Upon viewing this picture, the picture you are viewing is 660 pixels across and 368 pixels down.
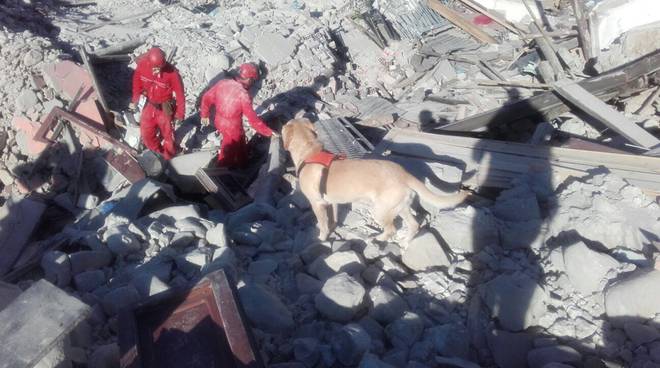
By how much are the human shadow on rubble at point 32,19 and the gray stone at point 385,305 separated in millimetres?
8788

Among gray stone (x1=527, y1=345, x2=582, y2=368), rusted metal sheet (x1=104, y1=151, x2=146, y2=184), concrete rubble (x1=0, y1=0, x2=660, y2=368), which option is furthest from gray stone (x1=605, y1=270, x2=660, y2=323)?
rusted metal sheet (x1=104, y1=151, x2=146, y2=184)

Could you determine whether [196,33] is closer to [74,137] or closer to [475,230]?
[74,137]

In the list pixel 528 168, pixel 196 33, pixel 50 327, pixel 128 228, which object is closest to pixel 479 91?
pixel 528 168

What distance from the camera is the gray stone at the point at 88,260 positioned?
468 centimetres

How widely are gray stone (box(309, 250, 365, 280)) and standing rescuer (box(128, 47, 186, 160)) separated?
14.6 feet

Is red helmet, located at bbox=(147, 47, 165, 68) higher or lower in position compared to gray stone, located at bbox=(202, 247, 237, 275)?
higher

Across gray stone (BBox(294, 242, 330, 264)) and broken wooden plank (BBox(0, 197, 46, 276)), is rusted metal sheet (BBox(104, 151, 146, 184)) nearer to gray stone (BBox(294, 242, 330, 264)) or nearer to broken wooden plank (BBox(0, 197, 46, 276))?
broken wooden plank (BBox(0, 197, 46, 276))

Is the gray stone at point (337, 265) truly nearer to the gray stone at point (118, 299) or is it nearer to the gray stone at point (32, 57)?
the gray stone at point (118, 299)

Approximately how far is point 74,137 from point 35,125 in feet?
2.33

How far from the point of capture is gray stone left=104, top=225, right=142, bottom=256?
197 inches

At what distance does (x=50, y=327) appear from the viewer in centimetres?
271

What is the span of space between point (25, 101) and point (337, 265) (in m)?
6.72

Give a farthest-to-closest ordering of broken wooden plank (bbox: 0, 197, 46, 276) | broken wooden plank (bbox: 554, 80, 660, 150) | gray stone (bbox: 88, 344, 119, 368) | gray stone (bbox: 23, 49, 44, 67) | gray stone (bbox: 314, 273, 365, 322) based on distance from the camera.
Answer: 1. gray stone (bbox: 23, 49, 44, 67)
2. broken wooden plank (bbox: 554, 80, 660, 150)
3. broken wooden plank (bbox: 0, 197, 46, 276)
4. gray stone (bbox: 314, 273, 365, 322)
5. gray stone (bbox: 88, 344, 119, 368)

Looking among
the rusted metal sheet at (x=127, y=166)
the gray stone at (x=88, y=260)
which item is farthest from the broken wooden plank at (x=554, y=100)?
the gray stone at (x=88, y=260)
